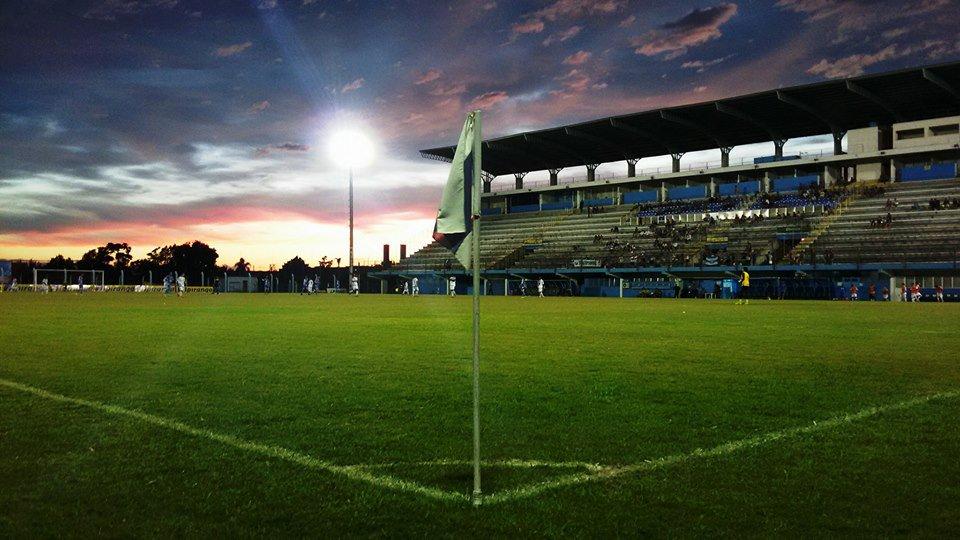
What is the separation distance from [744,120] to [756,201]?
7109 millimetres

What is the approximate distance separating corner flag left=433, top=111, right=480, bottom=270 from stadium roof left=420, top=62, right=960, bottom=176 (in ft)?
182

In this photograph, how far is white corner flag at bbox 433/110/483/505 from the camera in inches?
181

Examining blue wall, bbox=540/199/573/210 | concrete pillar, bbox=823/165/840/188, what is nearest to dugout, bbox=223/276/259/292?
blue wall, bbox=540/199/573/210

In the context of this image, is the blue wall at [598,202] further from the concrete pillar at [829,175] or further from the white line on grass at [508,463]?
the white line on grass at [508,463]

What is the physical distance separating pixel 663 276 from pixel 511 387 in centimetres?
5313

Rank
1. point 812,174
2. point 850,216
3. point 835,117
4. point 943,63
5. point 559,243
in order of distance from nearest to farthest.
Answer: point 943,63 → point 850,216 → point 835,117 → point 812,174 → point 559,243

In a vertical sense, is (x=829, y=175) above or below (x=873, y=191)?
above

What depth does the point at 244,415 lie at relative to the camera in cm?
716

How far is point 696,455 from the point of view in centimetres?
557

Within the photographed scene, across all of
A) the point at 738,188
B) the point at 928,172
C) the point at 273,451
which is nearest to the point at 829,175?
the point at 928,172

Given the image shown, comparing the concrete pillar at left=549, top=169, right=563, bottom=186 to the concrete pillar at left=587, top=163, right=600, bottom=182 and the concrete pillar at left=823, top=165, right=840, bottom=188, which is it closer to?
the concrete pillar at left=587, top=163, right=600, bottom=182

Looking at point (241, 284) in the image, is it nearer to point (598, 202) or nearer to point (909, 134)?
point (598, 202)

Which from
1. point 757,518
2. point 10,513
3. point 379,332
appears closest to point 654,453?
point 757,518

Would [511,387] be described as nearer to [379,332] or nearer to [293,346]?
[293,346]
